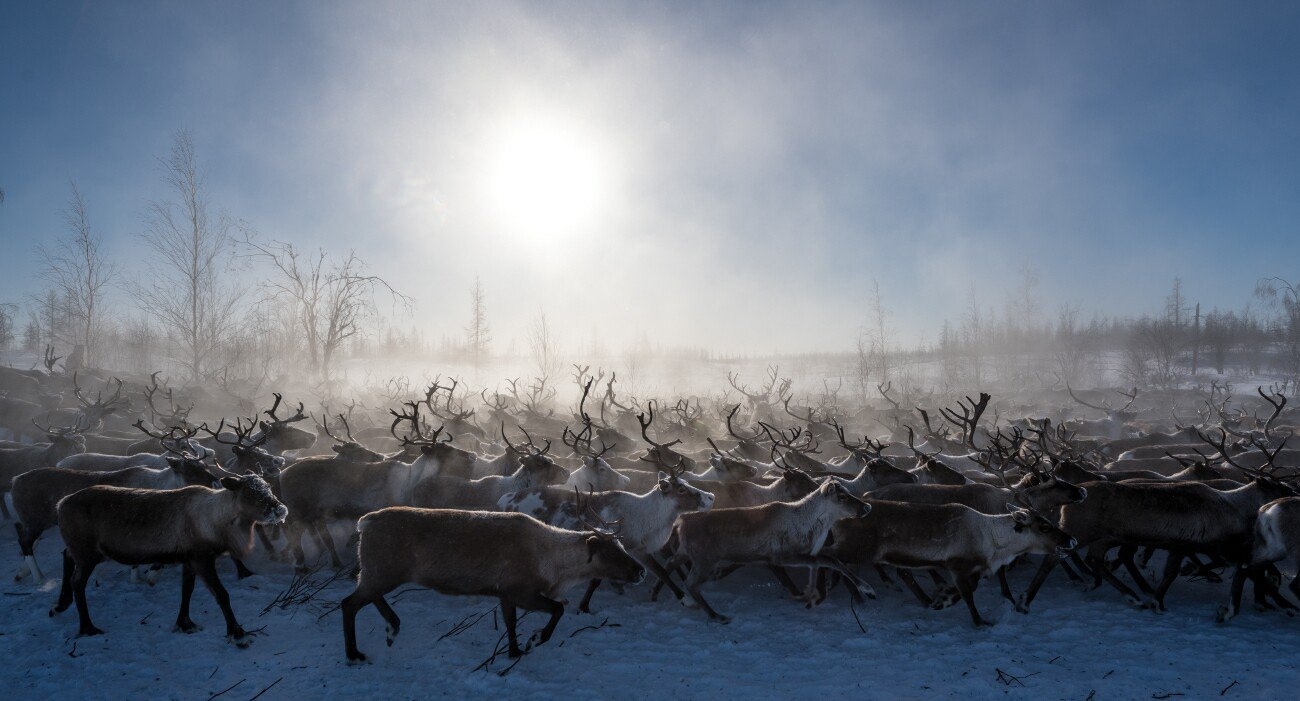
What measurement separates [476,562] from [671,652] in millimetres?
1782

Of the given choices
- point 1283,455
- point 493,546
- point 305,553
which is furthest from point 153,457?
point 1283,455

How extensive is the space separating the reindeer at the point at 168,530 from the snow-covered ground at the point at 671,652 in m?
0.41

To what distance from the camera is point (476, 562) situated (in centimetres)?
494

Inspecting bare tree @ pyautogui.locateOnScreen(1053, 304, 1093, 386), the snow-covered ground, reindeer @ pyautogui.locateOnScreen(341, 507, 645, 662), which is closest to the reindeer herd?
reindeer @ pyautogui.locateOnScreen(341, 507, 645, 662)

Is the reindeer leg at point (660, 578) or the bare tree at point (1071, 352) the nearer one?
the reindeer leg at point (660, 578)

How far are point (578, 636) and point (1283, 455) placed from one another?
12.8 m

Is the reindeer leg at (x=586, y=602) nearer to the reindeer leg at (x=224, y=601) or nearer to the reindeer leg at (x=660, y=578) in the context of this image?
the reindeer leg at (x=660, y=578)

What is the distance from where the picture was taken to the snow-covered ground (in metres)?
4.47

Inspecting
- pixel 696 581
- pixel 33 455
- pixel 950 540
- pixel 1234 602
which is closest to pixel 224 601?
pixel 696 581

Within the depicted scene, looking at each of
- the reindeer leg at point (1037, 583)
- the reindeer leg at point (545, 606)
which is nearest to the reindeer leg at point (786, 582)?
the reindeer leg at point (1037, 583)

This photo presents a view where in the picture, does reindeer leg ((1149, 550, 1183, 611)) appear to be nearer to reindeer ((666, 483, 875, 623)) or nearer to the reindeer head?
the reindeer head

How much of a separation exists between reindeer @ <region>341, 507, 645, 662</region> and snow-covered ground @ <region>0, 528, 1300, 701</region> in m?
0.41

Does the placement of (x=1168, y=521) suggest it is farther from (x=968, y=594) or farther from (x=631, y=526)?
(x=631, y=526)

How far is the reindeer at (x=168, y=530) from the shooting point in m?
5.16
